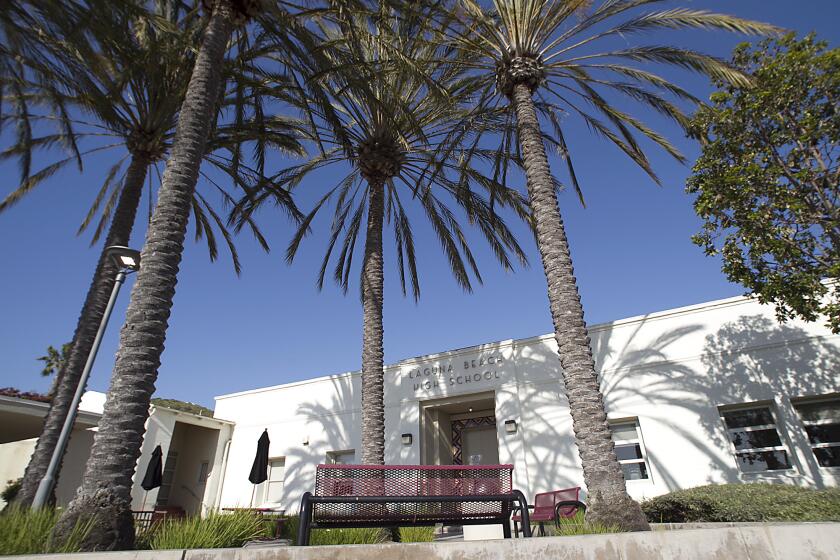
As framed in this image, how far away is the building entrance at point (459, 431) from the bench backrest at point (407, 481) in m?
9.57

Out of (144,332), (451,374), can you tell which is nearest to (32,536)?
(144,332)

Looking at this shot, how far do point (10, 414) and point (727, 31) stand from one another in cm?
1997

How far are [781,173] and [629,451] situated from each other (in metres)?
7.52

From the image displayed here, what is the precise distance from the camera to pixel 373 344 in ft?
30.7

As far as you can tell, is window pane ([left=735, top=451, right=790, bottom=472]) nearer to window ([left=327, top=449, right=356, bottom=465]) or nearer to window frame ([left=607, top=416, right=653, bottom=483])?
window frame ([left=607, top=416, right=653, bottom=483])

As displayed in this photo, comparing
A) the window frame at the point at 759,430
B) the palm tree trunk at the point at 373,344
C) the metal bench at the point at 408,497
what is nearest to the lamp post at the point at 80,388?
the palm tree trunk at the point at 373,344

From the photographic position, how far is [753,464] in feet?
34.0

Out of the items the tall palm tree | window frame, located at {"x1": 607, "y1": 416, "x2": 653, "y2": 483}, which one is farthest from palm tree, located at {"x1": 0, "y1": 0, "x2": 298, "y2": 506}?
window frame, located at {"x1": 607, "y1": 416, "x2": 653, "y2": 483}

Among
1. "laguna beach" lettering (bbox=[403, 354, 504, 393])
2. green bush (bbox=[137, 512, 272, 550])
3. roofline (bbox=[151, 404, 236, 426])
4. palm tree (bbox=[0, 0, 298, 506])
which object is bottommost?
green bush (bbox=[137, 512, 272, 550])

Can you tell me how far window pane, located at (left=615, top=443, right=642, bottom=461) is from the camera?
37.9 feet

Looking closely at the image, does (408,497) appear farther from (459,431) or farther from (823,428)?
(459,431)

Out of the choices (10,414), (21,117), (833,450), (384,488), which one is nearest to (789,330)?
(833,450)

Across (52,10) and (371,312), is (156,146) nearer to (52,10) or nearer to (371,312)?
(52,10)

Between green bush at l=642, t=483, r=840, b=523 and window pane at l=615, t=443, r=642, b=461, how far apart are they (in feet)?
10.7
